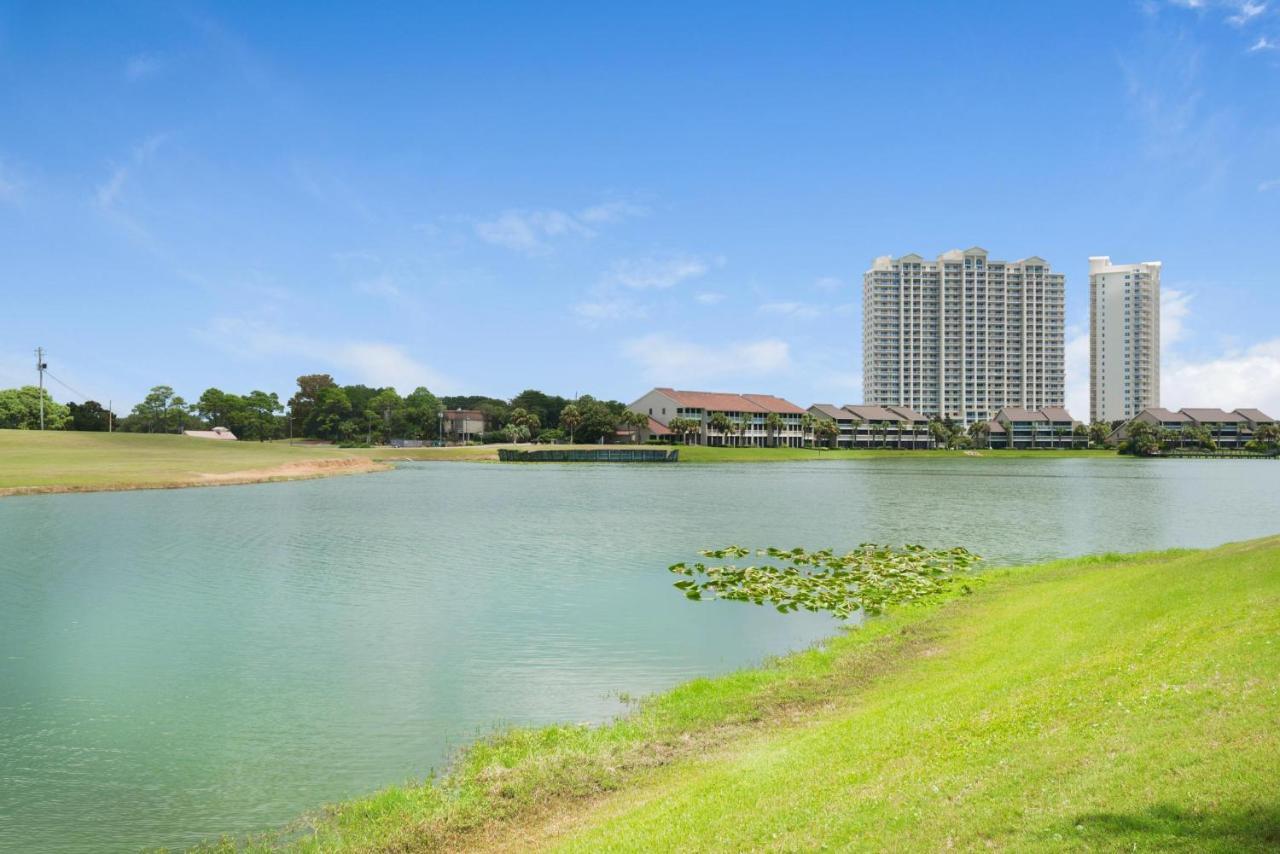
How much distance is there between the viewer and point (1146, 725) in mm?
9266

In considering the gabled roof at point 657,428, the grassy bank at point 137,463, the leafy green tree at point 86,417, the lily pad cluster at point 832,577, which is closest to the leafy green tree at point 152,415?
the leafy green tree at point 86,417

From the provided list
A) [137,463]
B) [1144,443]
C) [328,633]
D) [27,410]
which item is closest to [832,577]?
[328,633]

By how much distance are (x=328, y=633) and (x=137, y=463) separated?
3600 inches

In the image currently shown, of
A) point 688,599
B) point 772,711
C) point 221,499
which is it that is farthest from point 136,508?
point 772,711

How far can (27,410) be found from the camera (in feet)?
527

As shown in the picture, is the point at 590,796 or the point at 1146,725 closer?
the point at 1146,725

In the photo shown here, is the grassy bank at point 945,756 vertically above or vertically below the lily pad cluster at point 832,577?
above

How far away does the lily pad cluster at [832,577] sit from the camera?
27.7 meters

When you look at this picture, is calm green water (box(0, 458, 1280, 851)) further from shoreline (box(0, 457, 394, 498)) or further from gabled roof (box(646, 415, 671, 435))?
gabled roof (box(646, 415, 671, 435))

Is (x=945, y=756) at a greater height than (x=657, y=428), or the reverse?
(x=657, y=428)

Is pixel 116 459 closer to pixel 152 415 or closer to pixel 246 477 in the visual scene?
pixel 246 477

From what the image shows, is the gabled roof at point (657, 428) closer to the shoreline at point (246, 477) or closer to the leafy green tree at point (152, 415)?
the shoreline at point (246, 477)

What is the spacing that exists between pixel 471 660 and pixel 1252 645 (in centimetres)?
1592

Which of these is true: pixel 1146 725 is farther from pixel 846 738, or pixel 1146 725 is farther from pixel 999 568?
pixel 999 568
